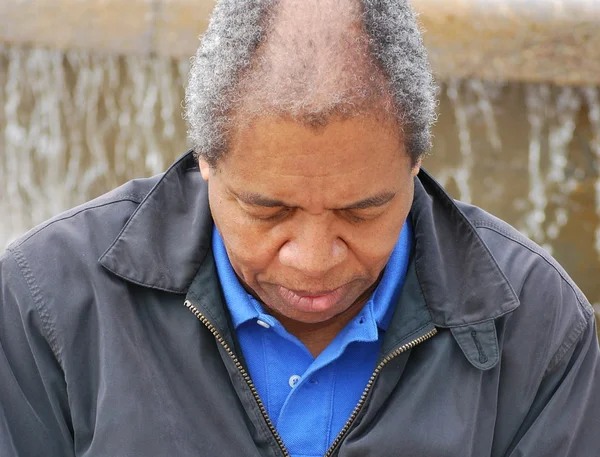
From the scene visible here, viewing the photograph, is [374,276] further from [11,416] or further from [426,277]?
[11,416]

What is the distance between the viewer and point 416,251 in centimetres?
217

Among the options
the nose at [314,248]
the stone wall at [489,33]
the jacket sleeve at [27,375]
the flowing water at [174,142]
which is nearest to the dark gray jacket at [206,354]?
the jacket sleeve at [27,375]

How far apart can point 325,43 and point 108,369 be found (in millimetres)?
784

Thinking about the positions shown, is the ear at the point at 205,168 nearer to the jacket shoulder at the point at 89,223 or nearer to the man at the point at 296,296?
the man at the point at 296,296

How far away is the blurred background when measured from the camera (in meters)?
3.72

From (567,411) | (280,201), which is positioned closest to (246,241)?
(280,201)

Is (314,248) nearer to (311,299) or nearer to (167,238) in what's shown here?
(311,299)

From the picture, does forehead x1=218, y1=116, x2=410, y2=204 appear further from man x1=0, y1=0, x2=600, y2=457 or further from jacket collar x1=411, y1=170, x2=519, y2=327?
jacket collar x1=411, y1=170, x2=519, y2=327

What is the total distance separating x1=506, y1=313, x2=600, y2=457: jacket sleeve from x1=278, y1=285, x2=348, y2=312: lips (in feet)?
1.65

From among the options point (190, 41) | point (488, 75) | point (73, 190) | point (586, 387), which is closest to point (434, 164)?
point (488, 75)

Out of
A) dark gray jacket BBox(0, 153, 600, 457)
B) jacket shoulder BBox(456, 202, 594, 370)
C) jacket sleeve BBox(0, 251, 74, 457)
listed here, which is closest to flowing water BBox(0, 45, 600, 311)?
jacket shoulder BBox(456, 202, 594, 370)

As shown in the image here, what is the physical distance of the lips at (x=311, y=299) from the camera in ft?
6.48

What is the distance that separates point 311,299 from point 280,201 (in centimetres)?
25

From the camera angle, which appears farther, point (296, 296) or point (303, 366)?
point (303, 366)
